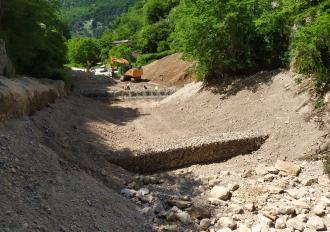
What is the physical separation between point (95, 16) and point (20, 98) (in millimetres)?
173787

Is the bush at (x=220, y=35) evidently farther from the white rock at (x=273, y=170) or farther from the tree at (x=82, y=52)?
the tree at (x=82, y=52)

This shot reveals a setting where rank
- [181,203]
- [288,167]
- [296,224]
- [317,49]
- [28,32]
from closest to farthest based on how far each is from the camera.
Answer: [296,224] → [181,203] → [288,167] → [317,49] → [28,32]

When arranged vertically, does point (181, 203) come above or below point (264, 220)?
above

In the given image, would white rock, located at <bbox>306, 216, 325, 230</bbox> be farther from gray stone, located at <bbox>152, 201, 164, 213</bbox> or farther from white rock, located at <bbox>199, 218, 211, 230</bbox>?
gray stone, located at <bbox>152, 201, 164, 213</bbox>

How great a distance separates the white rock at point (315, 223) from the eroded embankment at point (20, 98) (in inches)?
290

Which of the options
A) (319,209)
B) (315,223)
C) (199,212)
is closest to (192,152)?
(199,212)

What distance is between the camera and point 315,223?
9.06m

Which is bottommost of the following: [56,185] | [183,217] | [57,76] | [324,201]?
[324,201]

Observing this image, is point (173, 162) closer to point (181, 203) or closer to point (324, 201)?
point (181, 203)

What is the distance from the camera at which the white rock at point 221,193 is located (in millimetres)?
10578

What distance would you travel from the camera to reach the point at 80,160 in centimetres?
1105

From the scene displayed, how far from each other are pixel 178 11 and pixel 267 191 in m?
12.8

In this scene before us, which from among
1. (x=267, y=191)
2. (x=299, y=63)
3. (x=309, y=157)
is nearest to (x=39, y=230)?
(x=267, y=191)

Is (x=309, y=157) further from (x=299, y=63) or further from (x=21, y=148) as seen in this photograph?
(x=21, y=148)
